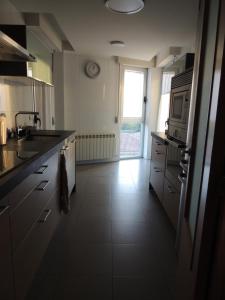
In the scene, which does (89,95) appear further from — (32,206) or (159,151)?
(32,206)

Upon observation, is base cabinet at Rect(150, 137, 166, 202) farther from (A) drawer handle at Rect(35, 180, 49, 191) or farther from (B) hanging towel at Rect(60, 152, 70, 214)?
(A) drawer handle at Rect(35, 180, 49, 191)

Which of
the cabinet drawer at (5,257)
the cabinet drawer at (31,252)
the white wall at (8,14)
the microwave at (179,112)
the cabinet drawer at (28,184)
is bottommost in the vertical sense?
the cabinet drawer at (31,252)

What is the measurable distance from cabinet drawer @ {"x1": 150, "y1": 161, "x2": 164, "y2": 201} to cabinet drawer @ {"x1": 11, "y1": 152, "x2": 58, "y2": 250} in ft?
4.41

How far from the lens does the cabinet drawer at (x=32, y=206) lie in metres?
1.16

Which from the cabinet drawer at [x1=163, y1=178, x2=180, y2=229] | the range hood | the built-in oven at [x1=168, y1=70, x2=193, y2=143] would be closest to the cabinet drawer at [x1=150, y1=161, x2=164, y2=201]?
the cabinet drawer at [x1=163, y1=178, x2=180, y2=229]

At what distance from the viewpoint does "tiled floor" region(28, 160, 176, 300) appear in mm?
1549

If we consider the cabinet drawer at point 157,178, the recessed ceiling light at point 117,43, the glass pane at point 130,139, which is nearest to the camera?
the cabinet drawer at point 157,178

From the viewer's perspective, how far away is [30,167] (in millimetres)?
1294

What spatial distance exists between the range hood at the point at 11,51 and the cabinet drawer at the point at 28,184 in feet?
2.65

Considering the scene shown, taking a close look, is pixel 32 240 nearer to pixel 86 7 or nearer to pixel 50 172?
pixel 50 172

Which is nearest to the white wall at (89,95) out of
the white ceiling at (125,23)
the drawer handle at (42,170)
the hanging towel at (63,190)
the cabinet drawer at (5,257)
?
the white ceiling at (125,23)

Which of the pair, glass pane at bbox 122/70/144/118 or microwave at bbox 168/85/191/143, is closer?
microwave at bbox 168/85/191/143

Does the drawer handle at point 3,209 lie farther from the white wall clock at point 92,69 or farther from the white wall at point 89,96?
the white wall clock at point 92,69

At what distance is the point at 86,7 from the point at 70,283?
2.52 m
